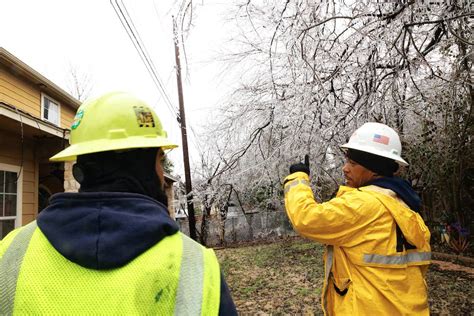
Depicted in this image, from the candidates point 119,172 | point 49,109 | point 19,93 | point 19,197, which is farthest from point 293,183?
point 49,109

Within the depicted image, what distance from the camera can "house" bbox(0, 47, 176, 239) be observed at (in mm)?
6156

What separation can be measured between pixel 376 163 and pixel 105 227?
1.90 m

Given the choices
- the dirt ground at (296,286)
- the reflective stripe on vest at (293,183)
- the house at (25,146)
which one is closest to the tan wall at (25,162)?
the house at (25,146)

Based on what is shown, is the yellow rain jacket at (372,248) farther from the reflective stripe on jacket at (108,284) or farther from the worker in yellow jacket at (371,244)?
the reflective stripe on jacket at (108,284)

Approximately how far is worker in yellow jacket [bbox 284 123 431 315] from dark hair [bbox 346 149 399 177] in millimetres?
89

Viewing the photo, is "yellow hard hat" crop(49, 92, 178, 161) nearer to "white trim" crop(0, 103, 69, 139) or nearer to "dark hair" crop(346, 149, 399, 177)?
"dark hair" crop(346, 149, 399, 177)

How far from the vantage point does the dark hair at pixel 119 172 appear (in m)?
1.08

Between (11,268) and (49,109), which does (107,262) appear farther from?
(49,109)

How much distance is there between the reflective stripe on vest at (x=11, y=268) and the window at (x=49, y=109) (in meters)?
8.68

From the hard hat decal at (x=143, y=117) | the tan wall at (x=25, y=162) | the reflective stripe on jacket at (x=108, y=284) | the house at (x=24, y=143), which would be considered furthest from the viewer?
the tan wall at (x=25, y=162)

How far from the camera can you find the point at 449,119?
25.2 ft

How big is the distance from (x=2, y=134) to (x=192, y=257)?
667 cm

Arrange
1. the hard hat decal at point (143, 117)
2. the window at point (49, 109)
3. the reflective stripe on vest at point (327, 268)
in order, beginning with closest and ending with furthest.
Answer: the hard hat decal at point (143, 117)
the reflective stripe on vest at point (327, 268)
the window at point (49, 109)

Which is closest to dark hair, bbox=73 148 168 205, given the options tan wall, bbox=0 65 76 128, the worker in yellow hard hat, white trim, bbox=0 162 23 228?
the worker in yellow hard hat
